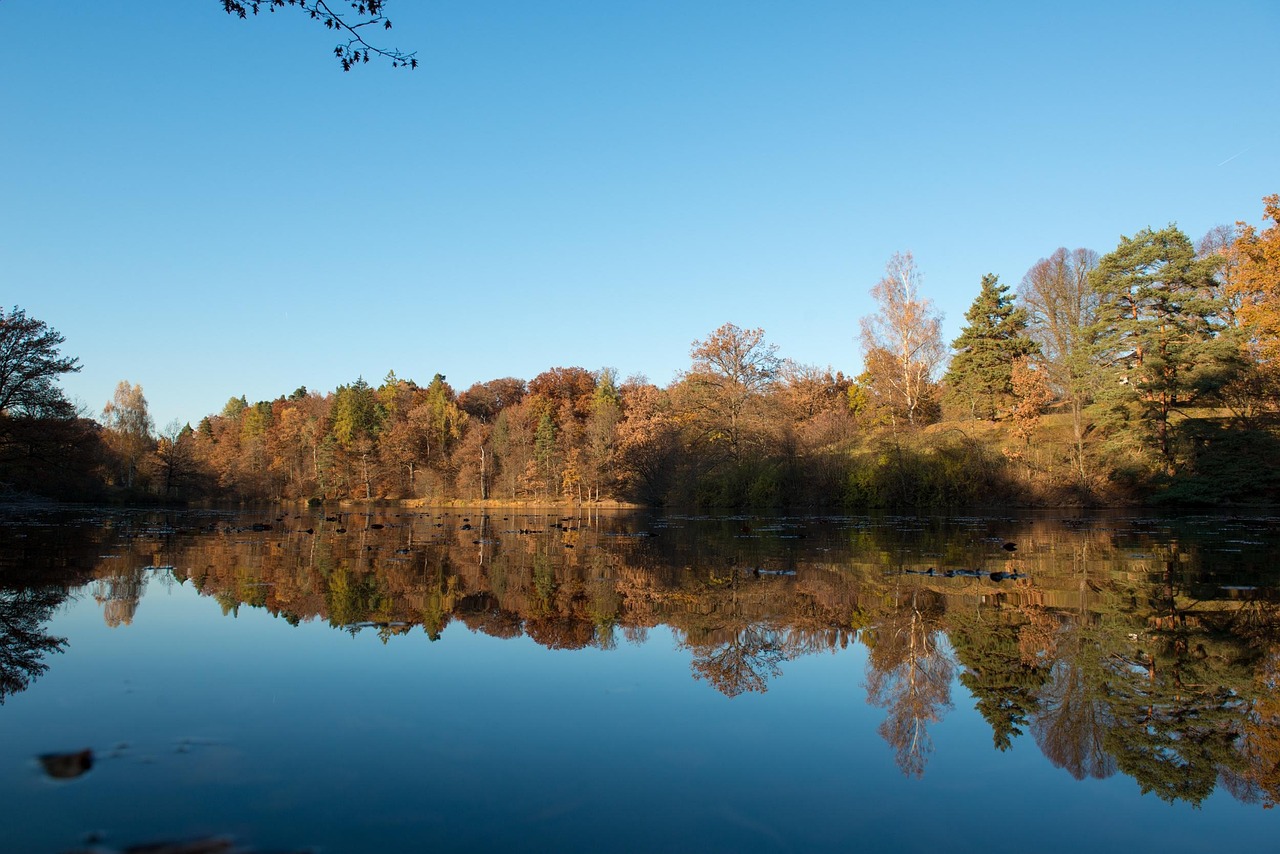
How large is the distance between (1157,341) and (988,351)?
14.8m

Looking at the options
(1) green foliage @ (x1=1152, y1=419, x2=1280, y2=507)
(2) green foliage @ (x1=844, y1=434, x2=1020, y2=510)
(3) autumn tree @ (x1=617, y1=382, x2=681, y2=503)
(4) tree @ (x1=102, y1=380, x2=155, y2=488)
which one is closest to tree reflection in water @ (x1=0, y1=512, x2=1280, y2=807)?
(1) green foliage @ (x1=1152, y1=419, x2=1280, y2=507)

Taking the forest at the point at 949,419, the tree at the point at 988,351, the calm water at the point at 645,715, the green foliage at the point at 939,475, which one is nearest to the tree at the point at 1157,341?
the forest at the point at 949,419

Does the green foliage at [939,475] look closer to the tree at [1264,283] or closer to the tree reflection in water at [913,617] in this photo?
the tree at [1264,283]

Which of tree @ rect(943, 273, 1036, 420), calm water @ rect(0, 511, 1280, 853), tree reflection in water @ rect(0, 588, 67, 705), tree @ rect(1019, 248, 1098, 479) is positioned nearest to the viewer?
calm water @ rect(0, 511, 1280, 853)

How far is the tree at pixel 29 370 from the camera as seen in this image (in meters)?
32.6

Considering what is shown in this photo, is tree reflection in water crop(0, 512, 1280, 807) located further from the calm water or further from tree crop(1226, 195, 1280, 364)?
tree crop(1226, 195, 1280, 364)

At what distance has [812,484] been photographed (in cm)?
3597

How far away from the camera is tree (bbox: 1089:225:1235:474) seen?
27938 mm

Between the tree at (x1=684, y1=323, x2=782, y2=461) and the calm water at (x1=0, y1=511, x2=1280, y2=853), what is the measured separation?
1222 inches

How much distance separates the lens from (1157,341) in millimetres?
29000

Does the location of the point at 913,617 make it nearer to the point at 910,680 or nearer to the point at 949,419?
the point at 910,680

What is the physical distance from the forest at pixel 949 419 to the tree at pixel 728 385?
11 cm

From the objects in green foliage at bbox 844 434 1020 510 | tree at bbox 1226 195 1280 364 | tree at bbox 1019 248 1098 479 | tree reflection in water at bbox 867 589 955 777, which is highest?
tree at bbox 1019 248 1098 479

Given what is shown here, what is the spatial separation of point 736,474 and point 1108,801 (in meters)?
35.2
